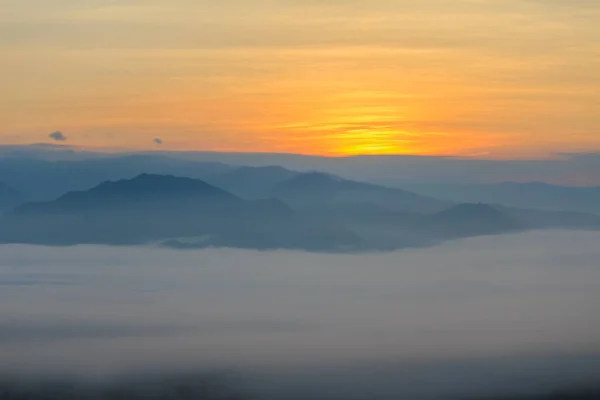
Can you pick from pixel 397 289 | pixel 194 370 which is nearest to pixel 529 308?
pixel 397 289

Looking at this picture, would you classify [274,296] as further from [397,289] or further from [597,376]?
[597,376]

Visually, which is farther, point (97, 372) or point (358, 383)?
point (97, 372)

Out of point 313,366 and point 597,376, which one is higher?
point 313,366

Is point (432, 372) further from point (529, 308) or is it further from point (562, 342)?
point (529, 308)

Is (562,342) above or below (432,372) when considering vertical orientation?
above

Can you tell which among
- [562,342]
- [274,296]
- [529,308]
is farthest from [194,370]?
[274,296]

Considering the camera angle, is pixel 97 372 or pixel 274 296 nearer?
pixel 97 372

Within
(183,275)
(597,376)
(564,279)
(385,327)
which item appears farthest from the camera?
(183,275)

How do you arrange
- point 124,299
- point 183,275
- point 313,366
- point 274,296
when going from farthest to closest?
1. point 183,275
2. point 274,296
3. point 124,299
4. point 313,366

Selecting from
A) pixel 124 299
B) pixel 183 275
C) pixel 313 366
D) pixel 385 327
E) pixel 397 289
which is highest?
pixel 183 275
